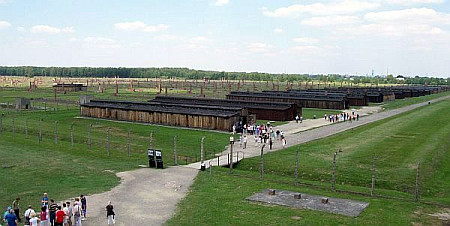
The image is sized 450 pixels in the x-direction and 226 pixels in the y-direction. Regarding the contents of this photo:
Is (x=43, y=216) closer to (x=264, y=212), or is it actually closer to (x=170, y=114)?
(x=264, y=212)

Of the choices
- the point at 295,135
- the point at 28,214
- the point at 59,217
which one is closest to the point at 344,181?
the point at 59,217

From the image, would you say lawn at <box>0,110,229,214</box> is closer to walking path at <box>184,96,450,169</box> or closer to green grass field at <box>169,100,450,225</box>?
walking path at <box>184,96,450,169</box>

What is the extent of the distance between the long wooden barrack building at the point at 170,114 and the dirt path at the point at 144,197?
79.6 feet

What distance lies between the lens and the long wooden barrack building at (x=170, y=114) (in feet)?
191

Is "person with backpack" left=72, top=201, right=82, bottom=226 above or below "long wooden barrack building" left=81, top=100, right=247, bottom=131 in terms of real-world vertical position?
below

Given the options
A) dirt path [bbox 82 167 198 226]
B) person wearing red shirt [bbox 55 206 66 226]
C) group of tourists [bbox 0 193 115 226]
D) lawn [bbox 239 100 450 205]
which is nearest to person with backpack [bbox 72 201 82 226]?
group of tourists [bbox 0 193 115 226]

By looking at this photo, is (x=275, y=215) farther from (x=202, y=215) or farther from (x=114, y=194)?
(x=114, y=194)

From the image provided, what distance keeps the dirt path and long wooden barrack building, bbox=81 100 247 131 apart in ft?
79.6

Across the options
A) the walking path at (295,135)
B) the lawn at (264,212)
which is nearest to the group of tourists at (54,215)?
the lawn at (264,212)

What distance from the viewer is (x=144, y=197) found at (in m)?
26.3

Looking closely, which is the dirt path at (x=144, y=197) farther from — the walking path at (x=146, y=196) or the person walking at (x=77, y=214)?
the person walking at (x=77, y=214)

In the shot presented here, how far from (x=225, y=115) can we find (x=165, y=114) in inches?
419

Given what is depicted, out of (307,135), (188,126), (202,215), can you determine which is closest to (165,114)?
(188,126)

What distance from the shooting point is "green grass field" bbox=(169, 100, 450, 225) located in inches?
893
